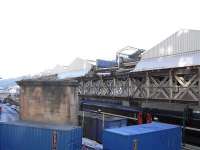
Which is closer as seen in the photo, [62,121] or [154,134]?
[154,134]

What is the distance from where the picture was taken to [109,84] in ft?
88.7

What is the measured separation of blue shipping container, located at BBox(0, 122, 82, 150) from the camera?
12945 mm

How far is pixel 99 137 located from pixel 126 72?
26.3ft

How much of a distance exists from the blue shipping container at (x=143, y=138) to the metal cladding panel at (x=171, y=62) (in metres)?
5.52

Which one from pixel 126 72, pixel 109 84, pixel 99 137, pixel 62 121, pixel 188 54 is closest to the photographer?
pixel 62 121

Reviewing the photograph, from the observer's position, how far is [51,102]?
1550 cm

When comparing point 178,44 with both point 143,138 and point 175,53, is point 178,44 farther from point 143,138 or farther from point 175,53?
point 143,138

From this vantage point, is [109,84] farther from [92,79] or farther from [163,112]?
[163,112]

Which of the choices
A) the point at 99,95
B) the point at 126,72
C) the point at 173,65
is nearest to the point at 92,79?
the point at 99,95

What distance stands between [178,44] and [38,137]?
39.7 ft

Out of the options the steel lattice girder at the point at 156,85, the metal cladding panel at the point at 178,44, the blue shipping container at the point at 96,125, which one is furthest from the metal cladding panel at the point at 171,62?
the blue shipping container at the point at 96,125

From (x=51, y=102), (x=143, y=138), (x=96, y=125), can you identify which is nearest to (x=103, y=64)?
(x=96, y=125)

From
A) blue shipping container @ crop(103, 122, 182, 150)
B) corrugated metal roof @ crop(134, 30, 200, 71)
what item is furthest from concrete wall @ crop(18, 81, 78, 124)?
corrugated metal roof @ crop(134, 30, 200, 71)

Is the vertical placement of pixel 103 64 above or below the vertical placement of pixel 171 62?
above
